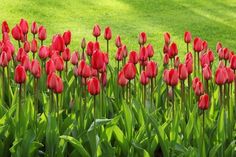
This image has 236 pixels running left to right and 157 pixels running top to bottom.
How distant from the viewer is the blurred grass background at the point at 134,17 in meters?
9.95

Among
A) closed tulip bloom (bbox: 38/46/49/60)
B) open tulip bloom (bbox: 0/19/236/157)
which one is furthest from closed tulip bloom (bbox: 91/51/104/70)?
closed tulip bloom (bbox: 38/46/49/60)

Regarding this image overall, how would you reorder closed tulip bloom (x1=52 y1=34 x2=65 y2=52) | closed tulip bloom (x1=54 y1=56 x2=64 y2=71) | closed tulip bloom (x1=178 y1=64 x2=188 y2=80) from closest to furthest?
1. closed tulip bloom (x1=178 y1=64 x2=188 y2=80)
2. closed tulip bloom (x1=54 y1=56 x2=64 y2=71)
3. closed tulip bloom (x1=52 y1=34 x2=65 y2=52)

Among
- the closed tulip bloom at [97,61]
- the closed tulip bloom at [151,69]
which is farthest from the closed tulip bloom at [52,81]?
the closed tulip bloom at [151,69]

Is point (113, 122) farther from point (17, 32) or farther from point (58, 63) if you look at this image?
point (17, 32)

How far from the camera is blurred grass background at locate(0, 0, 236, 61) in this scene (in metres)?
9.95

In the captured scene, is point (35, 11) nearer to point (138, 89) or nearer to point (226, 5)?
point (226, 5)

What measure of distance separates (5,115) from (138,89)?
1.10m

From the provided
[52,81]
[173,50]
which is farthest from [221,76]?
[52,81]

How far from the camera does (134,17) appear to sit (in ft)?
36.4

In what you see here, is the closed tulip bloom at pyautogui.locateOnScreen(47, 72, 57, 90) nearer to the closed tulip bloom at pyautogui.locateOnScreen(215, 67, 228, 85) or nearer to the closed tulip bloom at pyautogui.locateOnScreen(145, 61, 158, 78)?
the closed tulip bloom at pyautogui.locateOnScreen(145, 61, 158, 78)

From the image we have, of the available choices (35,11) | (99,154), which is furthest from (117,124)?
(35,11)

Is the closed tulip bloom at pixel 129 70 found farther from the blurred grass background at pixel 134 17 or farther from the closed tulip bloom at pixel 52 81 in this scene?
the blurred grass background at pixel 134 17

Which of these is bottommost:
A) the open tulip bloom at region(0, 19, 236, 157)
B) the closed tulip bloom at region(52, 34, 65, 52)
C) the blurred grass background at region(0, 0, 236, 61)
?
the blurred grass background at region(0, 0, 236, 61)

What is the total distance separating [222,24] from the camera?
10703 millimetres
